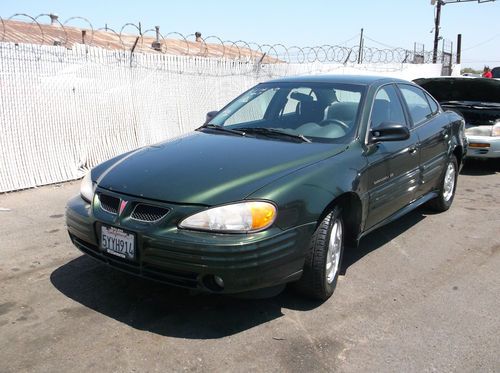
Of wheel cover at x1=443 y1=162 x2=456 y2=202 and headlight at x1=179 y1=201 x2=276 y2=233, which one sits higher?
headlight at x1=179 y1=201 x2=276 y2=233

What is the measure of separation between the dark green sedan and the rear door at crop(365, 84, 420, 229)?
0.02 m

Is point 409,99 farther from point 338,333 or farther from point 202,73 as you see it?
point 202,73

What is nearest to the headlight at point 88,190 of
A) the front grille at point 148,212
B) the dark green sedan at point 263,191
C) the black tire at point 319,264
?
the dark green sedan at point 263,191

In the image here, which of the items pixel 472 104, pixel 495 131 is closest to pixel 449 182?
pixel 495 131

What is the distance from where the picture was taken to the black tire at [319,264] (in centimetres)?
334

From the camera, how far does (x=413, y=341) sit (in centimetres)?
313

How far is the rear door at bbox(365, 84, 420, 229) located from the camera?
4.03 meters

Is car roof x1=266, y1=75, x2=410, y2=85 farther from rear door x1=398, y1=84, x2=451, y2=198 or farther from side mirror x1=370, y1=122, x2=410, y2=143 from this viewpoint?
side mirror x1=370, y1=122, x2=410, y2=143

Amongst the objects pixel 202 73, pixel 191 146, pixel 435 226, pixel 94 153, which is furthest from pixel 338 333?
pixel 202 73

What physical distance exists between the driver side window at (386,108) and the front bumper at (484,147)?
410cm

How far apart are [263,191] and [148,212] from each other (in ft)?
2.33

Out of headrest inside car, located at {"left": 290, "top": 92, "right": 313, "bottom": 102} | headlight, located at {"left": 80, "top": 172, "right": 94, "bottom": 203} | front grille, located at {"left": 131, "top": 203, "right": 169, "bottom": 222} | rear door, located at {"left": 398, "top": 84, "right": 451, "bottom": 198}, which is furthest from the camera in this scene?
rear door, located at {"left": 398, "top": 84, "right": 451, "bottom": 198}

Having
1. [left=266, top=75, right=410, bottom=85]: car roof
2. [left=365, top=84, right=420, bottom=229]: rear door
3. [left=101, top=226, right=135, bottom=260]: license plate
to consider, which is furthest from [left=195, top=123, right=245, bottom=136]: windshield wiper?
[left=101, top=226, right=135, bottom=260]: license plate

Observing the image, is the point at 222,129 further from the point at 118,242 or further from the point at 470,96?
the point at 470,96
